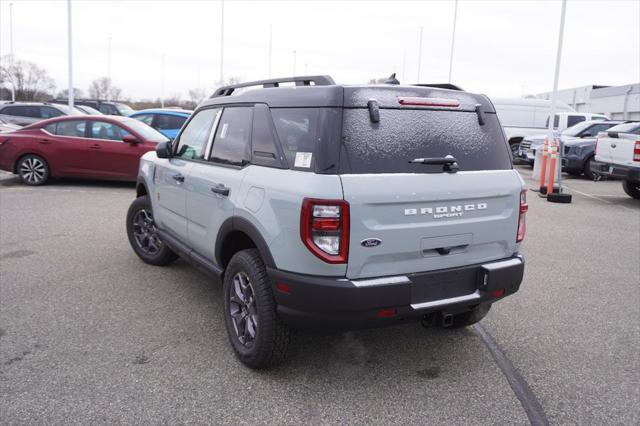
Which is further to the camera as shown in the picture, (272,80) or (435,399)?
(272,80)

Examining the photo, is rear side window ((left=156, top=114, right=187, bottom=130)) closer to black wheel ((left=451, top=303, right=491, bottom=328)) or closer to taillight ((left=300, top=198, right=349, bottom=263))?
black wheel ((left=451, top=303, right=491, bottom=328))

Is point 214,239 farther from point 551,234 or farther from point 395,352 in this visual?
point 551,234

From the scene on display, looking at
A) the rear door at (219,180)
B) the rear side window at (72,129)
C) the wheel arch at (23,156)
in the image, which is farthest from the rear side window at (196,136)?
the wheel arch at (23,156)

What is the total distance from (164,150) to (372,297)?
8.93ft

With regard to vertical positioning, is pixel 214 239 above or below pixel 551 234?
above

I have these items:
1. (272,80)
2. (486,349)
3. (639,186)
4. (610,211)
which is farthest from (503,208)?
(639,186)

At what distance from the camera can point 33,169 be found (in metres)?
10.9

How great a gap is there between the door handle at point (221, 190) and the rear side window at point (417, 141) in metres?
1.02

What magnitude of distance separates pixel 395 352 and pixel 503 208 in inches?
49.3

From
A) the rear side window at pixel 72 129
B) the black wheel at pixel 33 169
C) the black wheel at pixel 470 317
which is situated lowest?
the black wheel at pixel 470 317

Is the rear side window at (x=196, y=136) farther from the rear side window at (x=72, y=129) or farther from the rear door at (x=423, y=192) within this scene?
the rear side window at (x=72, y=129)

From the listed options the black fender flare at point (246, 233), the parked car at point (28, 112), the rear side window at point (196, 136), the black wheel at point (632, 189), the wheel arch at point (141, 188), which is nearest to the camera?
the black fender flare at point (246, 233)

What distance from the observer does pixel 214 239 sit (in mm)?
3805

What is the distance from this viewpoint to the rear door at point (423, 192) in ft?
9.58
